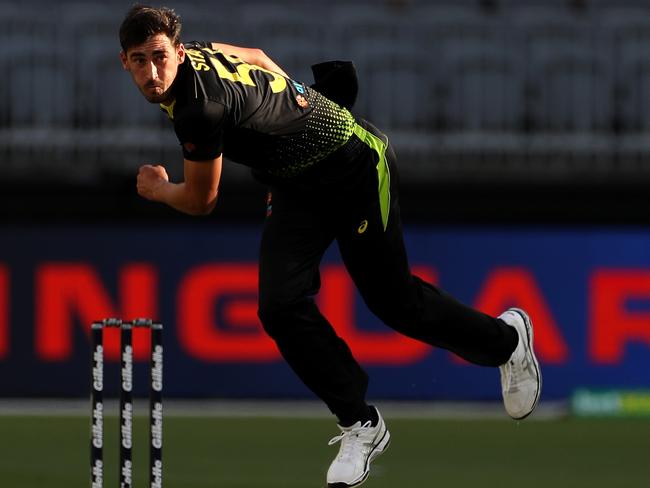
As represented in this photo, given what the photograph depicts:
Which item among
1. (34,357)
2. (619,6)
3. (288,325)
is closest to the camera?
(288,325)

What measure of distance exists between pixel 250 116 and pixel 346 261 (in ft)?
2.76

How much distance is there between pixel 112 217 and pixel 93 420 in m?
5.95

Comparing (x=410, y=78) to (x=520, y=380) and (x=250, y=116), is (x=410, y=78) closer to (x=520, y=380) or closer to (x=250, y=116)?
(x=520, y=380)

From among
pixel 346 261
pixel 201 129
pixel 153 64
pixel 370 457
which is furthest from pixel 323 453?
pixel 153 64

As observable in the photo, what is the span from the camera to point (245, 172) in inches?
411

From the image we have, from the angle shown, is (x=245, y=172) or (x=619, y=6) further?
(x=619, y=6)

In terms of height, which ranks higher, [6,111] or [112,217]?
[6,111]

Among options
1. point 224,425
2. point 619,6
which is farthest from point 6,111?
point 619,6

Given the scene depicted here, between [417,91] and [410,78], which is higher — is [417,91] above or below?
below

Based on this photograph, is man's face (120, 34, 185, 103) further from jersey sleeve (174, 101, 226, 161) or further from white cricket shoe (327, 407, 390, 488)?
white cricket shoe (327, 407, 390, 488)

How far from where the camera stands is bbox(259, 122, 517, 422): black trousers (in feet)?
17.3

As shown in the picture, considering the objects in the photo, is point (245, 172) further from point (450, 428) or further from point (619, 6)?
point (619, 6)

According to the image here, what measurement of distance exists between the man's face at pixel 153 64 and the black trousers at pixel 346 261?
Answer: 75 centimetres

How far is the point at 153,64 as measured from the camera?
15.3 feet
